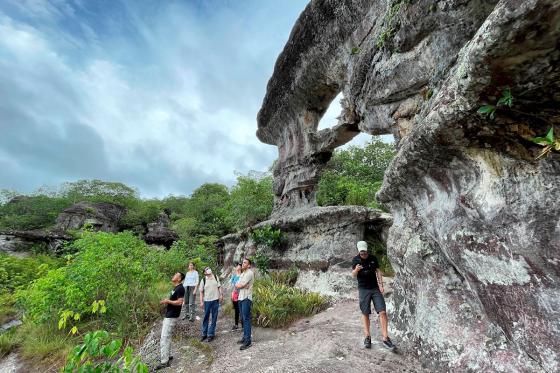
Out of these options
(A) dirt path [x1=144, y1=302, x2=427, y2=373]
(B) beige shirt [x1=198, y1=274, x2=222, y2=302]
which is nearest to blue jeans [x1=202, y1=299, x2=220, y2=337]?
(B) beige shirt [x1=198, y1=274, x2=222, y2=302]

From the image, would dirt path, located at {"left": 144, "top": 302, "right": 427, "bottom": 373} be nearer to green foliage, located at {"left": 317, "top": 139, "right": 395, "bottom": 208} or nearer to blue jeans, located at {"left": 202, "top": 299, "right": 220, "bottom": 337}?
blue jeans, located at {"left": 202, "top": 299, "right": 220, "bottom": 337}

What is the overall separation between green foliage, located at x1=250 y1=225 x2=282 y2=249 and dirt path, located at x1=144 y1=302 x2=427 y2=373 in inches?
158

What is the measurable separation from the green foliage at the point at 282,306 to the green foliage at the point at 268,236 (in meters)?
2.73

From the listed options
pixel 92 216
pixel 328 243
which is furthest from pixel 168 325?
pixel 92 216

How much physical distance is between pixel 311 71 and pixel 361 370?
9792 millimetres

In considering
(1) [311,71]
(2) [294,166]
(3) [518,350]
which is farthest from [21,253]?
(3) [518,350]

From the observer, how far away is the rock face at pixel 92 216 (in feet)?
74.1

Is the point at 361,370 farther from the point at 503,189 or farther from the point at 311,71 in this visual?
the point at 311,71

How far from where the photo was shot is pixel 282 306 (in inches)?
273

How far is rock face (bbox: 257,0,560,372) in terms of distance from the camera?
2.43 metres

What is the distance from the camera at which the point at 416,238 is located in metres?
4.54

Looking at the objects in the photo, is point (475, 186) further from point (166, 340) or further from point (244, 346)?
point (166, 340)

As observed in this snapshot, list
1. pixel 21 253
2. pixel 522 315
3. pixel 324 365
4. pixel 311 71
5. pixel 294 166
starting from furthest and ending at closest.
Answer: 1. pixel 21 253
2. pixel 294 166
3. pixel 311 71
4. pixel 324 365
5. pixel 522 315

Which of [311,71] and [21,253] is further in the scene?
[21,253]
